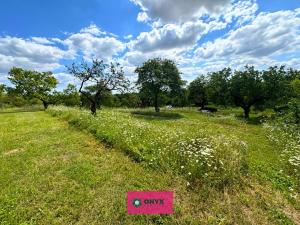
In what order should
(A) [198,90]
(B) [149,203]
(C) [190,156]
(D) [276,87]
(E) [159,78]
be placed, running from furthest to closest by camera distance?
(A) [198,90]
(E) [159,78]
(D) [276,87]
(C) [190,156]
(B) [149,203]

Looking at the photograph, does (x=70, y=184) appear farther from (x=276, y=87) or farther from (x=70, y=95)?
(x=70, y=95)

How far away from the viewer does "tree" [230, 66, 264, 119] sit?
33.8 metres

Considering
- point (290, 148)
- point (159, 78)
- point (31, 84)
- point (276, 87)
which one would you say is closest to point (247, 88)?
point (276, 87)

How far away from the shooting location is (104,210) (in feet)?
17.3

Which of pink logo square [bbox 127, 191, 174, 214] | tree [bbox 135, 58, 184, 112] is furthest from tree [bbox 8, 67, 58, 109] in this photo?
pink logo square [bbox 127, 191, 174, 214]

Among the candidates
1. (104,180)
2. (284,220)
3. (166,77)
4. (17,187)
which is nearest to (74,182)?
(104,180)

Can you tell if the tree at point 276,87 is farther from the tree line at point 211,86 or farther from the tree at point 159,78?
the tree at point 159,78

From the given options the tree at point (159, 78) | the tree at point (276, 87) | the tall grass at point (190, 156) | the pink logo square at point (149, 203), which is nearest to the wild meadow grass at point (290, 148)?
the tall grass at point (190, 156)

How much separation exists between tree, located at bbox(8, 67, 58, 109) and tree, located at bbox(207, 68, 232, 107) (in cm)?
3087

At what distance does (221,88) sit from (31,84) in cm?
3505

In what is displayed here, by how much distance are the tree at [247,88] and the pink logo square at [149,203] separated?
106ft

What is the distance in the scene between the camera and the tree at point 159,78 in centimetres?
3712

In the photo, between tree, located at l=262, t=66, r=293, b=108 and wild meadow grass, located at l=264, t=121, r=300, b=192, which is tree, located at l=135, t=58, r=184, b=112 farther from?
wild meadow grass, located at l=264, t=121, r=300, b=192

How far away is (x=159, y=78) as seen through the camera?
1468 inches
